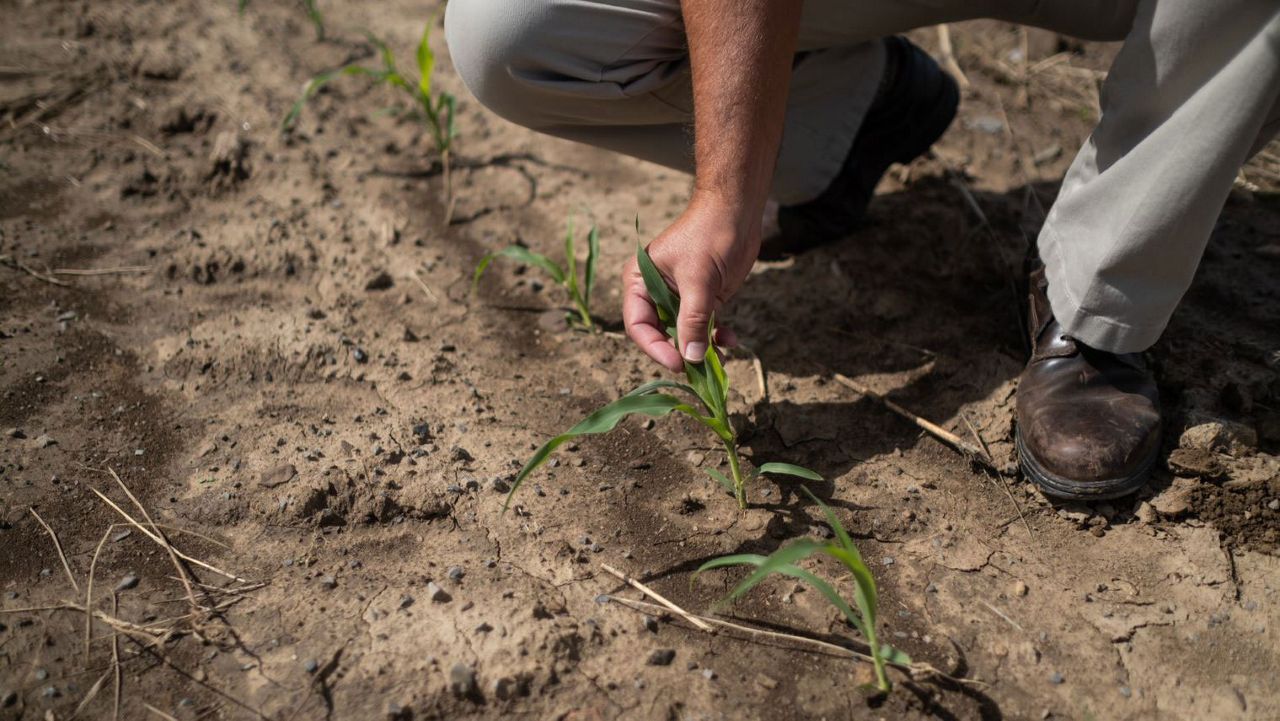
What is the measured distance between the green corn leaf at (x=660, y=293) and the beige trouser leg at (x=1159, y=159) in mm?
809

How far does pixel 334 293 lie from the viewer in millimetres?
2227

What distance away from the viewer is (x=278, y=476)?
5.54ft

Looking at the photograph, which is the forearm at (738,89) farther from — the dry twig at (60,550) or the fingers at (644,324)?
the dry twig at (60,550)

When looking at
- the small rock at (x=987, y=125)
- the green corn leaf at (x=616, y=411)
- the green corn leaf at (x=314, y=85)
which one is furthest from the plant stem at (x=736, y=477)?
the small rock at (x=987, y=125)

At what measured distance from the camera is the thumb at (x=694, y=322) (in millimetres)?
1478

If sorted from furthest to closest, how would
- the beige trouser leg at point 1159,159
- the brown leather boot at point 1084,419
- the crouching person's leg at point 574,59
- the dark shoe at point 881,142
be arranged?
the dark shoe at point 881,142
the crouching person's leg at point 574,59
the brown leather boot at point 1084,419
the beige trouser leg at point 1159,159

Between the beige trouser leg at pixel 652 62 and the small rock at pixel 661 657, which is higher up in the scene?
the beige trouser leg at pixel 652 62

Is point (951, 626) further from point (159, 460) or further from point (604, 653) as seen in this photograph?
point (159, 460)

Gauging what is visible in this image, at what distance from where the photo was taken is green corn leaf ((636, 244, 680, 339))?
5.02 ft

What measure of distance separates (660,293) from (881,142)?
1088mm

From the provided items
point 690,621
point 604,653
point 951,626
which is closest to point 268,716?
point 604,653

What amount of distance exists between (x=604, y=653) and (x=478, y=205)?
5.35 feet

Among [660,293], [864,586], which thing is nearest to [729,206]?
[660,293]

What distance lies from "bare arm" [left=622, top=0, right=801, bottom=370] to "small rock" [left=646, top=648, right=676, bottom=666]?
1.73 feet
